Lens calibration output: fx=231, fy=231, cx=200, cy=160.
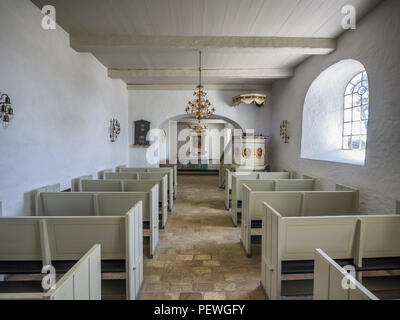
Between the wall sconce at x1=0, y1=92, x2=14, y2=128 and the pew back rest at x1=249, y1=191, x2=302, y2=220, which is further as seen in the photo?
the pew back rest at x1=249, y1=191, x2=302, y2=220

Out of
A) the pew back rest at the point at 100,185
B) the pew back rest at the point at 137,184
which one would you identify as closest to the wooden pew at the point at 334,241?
the pew back rest at the point at 137,184

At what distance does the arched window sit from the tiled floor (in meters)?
3.07

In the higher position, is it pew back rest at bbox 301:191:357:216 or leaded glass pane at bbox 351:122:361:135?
leaded glass pane at bbox 351:122:361:135

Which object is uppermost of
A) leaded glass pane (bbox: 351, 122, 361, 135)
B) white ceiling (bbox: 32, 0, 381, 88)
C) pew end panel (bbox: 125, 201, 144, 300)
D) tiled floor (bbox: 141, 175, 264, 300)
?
white ceiling (bbox: 32, 0, 381, 88)

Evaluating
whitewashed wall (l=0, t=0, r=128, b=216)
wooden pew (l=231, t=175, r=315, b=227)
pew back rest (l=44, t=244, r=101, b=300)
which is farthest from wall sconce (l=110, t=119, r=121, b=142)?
pew back rest (l=44, t=244, r=101, b=300)

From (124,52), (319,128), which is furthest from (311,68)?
(124,52)

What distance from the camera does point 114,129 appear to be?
7.00m

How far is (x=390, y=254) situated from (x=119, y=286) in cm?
272

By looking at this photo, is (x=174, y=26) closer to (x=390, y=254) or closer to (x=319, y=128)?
(x=319, y=128)

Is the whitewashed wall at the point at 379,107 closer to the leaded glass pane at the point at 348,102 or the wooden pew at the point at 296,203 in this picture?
the wooden pew at the point at 296,203

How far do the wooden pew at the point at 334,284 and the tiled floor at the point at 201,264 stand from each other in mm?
1165

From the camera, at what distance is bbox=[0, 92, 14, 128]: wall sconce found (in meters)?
2.88

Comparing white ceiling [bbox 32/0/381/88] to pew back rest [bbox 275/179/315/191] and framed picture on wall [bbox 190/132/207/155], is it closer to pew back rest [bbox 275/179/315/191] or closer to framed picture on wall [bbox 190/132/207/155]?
pew back rest [bbox 275/179/315/191]

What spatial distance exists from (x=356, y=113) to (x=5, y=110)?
A: 5.96m
